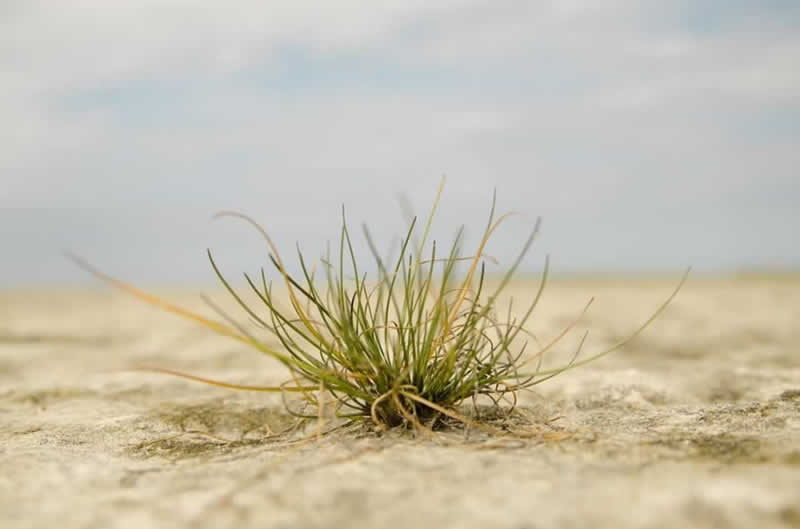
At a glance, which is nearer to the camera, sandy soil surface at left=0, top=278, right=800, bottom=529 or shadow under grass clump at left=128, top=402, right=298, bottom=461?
sandy soil surface at left=0, top=278, right=800, bottom=529

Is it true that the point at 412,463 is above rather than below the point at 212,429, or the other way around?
above

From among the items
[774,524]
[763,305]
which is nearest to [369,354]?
[774,524]

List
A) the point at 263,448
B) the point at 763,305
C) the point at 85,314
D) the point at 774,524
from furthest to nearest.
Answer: the point at 85,314 → the point at 763,305 → the point at 263,448 → the point at 774,524

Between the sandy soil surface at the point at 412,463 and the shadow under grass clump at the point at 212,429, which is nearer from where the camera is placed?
the sandy soil surface at the point at 412,463

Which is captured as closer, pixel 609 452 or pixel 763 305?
pixel 609 452

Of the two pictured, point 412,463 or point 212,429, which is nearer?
point 412,463

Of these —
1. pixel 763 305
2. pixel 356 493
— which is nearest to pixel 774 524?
pixel 356 493

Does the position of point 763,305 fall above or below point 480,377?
below

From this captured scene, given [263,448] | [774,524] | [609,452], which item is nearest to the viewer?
[774,524]

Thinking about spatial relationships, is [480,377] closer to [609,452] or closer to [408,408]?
[408,408]
